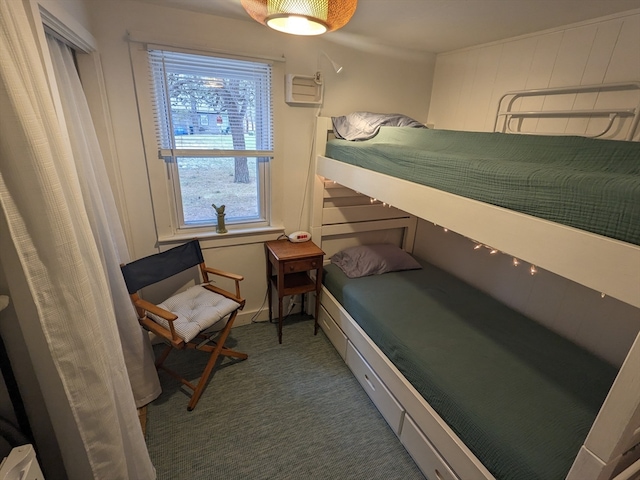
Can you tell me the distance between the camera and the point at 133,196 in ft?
6.78

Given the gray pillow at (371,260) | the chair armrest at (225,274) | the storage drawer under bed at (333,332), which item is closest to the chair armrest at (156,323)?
the chair armrest at (225,274)

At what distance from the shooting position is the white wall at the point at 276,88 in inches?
70.9

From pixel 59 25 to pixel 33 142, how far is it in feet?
2.52

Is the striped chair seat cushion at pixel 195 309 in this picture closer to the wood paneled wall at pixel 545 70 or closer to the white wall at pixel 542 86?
the white wall at pixel 542 86

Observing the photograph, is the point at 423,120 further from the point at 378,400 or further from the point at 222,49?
the point at 378,400

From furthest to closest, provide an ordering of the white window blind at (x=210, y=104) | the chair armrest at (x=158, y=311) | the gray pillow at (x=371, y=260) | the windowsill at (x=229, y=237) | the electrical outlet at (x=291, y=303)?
the electrical outlet at (x=291, y=303)
the gray pillow at (x=371, y=260)
the windowsill at (x=229, y=237)
the white window blind at (x=210, y=104)
the chair armrest at (x=158, y=311)

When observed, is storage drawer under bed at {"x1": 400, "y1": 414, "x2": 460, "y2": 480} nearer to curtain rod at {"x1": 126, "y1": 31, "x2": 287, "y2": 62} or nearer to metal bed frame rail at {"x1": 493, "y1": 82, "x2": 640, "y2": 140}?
metal bed frame rail at {"x1": 493, "y1": 82, "x2": 640, "y2": 140}

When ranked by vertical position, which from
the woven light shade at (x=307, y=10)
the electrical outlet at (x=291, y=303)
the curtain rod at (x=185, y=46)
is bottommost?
the electrical outlet at (x=291, y=303)

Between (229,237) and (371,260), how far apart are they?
45.9 inches

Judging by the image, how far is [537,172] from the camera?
3.40ft

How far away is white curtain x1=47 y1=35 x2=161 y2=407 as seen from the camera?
138cm

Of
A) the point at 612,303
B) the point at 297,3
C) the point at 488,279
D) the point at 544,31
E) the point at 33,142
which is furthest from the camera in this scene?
the point at 488,279

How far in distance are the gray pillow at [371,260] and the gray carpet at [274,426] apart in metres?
0.72

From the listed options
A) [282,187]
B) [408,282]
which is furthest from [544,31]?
[282,187]
